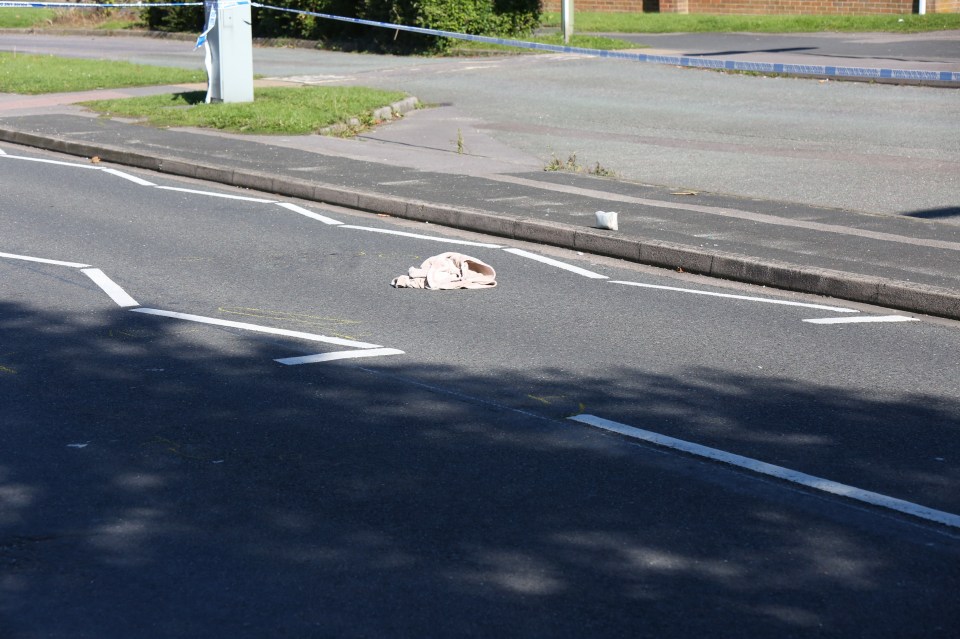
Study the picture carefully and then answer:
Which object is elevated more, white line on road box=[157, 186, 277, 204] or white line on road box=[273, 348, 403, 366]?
white line on road box=[157, 186, 277, 204]

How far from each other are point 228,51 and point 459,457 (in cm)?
1459

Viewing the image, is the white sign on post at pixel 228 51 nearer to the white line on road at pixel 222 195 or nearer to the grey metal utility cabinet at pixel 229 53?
the grey metal utility cabinet at pixel 229 53

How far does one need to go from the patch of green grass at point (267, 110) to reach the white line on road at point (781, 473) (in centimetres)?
1178

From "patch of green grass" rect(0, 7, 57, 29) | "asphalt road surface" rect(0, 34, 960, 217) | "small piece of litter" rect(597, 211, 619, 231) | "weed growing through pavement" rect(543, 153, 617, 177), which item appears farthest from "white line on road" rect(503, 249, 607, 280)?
"patch of green grass" rect(0, 7, 57, 29)

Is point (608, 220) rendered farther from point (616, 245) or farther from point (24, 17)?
point (24, 17)

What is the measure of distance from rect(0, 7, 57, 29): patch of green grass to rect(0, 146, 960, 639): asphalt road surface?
35036 mm

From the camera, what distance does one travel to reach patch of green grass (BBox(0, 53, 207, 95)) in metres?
22.1

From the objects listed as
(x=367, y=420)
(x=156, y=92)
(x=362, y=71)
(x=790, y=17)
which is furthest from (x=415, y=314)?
(x=790, y=17)

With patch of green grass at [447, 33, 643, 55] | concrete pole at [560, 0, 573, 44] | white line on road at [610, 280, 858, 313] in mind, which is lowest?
white line on road at [610, 280, 858, 313]

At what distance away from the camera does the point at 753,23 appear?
34.4m

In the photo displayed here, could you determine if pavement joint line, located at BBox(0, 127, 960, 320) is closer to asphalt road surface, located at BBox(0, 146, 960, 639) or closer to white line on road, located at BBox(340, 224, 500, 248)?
asphalt road surface, located at BBox(0, 146, 960, 639)

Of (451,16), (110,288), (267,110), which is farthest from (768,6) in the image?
(110,288)

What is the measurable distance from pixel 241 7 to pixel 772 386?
14085mm

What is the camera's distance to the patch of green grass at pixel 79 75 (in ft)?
72.5
